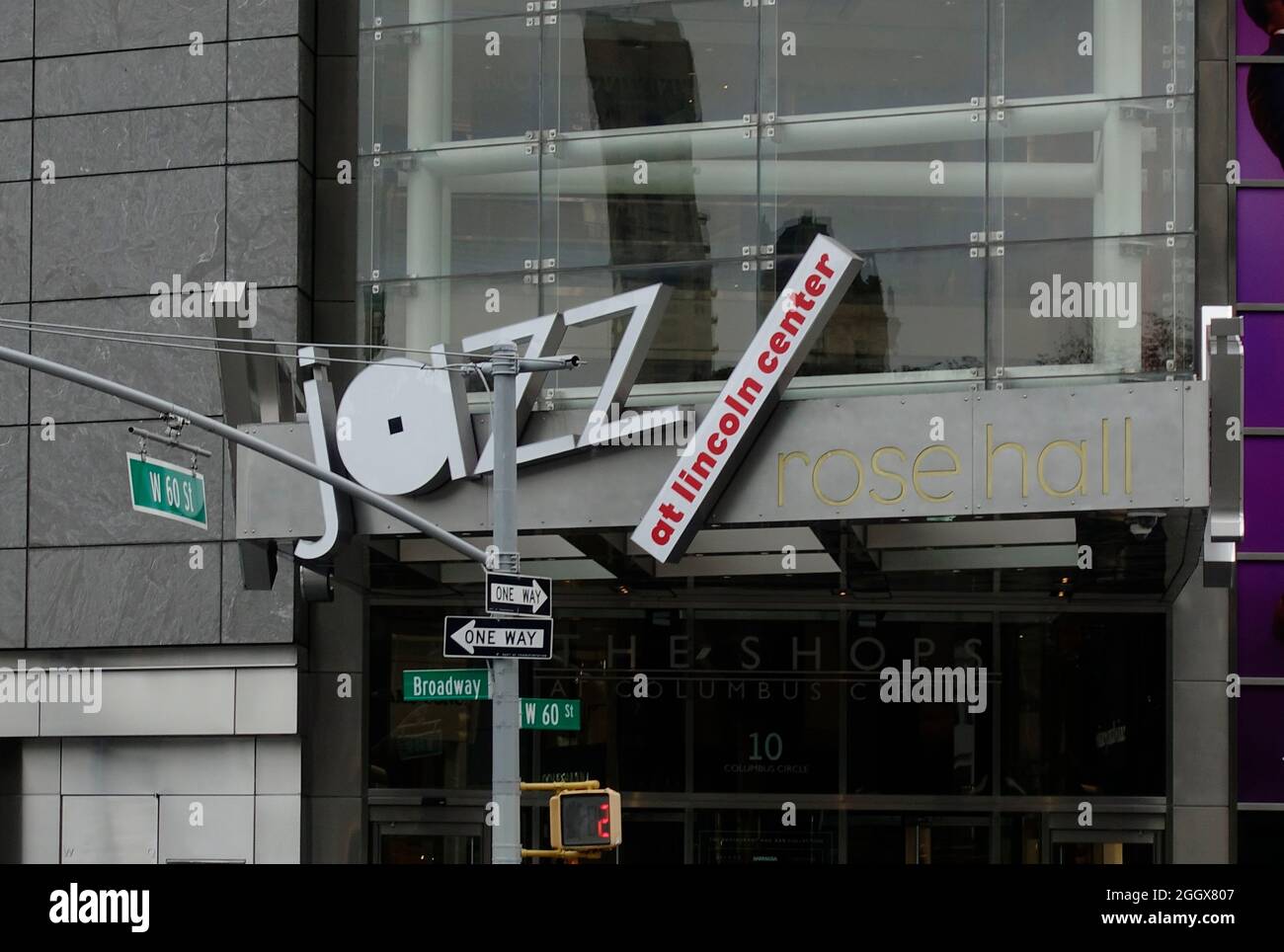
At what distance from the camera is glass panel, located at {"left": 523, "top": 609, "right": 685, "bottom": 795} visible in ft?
69.1

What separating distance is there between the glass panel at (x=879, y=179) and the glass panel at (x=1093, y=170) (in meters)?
0.34

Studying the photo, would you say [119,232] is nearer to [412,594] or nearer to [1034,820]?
[412,594]

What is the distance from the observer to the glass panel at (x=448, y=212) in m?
19.9

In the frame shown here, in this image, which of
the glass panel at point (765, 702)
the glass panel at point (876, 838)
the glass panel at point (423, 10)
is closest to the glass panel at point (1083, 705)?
the glass panel at point (876, 838)

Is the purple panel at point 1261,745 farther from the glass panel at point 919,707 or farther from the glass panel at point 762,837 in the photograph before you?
the glass panel at point 762,837

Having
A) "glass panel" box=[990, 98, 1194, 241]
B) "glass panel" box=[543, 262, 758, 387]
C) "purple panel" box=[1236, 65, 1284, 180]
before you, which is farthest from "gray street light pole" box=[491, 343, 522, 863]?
"purple panel" box=[1236, 65, 1284, 180]

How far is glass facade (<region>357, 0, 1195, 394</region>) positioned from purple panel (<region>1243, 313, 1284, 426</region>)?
7.92 feet

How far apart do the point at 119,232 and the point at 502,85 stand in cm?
533

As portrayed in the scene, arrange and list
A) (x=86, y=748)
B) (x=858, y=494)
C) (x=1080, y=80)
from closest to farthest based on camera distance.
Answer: (x=858, y=494) < (x=1080, y=80) < (x=86, y=748)

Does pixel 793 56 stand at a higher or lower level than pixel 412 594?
higher

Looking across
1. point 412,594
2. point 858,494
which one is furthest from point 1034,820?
point 412,594

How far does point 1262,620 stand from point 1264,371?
2.86 metres

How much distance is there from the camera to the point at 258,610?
20.8 m

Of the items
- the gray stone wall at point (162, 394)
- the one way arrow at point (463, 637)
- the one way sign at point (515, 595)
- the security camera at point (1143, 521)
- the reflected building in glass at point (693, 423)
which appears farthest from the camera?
the gray stone wall at point (162, 394)
